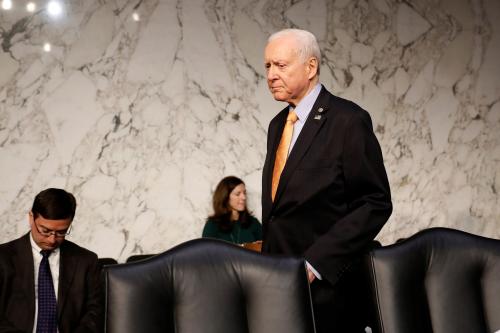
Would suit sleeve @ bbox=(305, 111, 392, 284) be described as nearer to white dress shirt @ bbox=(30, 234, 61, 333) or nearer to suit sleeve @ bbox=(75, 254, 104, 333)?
suit sleeve @ bbox=(75, 254, 104, 333)

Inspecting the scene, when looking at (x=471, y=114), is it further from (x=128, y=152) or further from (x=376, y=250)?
(x=376, y=250)

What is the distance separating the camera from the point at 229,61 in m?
4.95

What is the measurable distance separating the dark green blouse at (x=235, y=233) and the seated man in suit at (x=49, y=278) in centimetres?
181

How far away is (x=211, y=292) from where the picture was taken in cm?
169

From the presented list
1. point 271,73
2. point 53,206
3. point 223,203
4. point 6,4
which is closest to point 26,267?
point 53,206

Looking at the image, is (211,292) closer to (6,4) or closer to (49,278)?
(49,278)

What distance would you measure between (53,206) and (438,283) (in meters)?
1.62

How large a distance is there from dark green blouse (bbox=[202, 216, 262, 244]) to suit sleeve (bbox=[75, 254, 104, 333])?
181 cm

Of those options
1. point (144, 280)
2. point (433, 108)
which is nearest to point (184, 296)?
point (144, 280)

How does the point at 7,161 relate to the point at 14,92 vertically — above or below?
below

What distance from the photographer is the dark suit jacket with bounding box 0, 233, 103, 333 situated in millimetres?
2691

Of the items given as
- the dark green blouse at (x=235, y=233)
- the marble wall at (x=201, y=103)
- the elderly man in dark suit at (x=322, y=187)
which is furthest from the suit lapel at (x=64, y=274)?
the dark green blouse at (x=235, y=233)

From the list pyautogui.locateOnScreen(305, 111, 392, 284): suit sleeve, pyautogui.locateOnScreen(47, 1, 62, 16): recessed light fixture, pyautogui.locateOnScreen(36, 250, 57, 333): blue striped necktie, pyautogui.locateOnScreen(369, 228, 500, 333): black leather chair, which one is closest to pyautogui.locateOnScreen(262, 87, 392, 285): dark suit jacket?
pyautogui.locateOnScreen(305, 111, 392, 284): suit sleeve

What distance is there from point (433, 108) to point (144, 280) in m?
4.23
